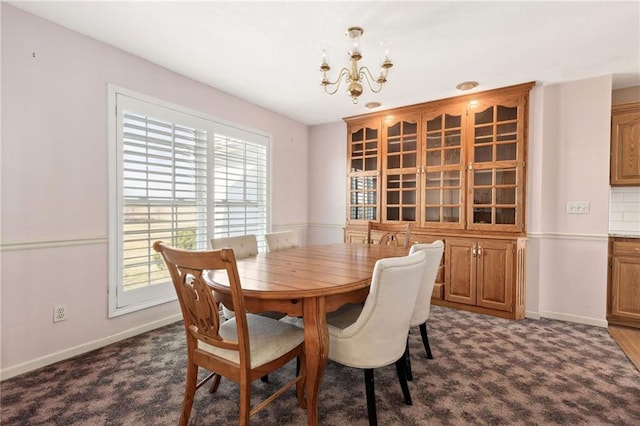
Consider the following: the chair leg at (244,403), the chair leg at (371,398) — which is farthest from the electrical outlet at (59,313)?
the chair leg at (371,398)

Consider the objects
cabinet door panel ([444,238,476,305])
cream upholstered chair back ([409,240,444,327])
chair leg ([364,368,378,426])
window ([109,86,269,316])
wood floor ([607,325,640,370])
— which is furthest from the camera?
Result: cabinet door panel ([444,238,476,305])

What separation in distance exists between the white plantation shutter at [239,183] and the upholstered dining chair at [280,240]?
0.81 m

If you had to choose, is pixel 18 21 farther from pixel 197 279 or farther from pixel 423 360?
pixel 423 360

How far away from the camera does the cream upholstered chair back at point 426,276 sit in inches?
75.8

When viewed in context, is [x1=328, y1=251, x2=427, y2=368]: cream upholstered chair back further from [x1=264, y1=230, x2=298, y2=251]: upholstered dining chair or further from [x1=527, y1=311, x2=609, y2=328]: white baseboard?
[x1=527, y1=311, x2=609, y2=328]: white baseboard

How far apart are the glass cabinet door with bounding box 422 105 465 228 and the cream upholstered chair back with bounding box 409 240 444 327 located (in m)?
1.73

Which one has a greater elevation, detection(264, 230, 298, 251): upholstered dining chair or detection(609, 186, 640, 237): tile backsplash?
detection(609, 186, 640, 237): tile backsplash

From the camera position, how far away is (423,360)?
229 cm

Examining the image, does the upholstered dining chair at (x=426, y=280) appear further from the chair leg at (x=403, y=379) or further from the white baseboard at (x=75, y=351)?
the white baseboard at (x=75, y=351)

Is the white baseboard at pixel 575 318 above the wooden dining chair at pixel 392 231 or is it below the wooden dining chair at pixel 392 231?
below

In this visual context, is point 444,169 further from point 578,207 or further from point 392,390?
point 392,390

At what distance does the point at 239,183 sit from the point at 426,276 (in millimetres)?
2499

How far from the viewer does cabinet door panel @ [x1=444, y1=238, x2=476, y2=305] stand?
3.40 m

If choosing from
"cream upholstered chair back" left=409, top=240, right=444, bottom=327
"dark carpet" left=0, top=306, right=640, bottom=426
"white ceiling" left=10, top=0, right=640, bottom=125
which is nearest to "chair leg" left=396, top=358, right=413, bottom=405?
"dark carpet" left=0, top=306, right=640, bottom=426
